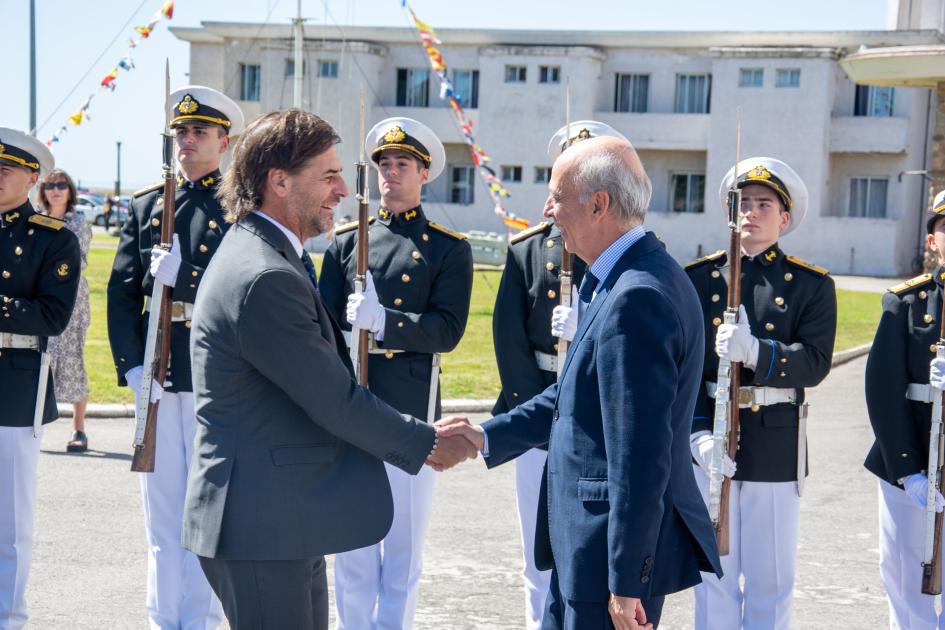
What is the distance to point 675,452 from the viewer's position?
3.69 metres

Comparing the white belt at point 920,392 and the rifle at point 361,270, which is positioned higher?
the rifle at point 361,270

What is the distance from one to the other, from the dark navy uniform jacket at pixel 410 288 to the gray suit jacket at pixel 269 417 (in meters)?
2.22

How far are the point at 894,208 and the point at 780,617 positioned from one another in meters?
42.9

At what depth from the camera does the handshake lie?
4238 mm

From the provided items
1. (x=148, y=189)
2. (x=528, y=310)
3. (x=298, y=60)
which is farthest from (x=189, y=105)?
(x=298, y=60)

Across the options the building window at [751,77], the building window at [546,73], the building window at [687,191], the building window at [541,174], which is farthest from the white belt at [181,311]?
the building window at [687,191]

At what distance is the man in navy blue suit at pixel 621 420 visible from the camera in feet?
11.5

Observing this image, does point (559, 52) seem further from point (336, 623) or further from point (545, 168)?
point (336, 623)

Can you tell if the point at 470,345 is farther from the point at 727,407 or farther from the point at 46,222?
the point at 727,407

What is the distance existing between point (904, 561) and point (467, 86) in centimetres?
4489

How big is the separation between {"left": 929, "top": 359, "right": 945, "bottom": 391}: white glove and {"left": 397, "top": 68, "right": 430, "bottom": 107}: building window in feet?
147

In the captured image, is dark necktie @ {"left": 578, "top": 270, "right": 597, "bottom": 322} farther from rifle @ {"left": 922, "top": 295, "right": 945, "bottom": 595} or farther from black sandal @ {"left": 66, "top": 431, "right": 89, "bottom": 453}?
black sandal @ {"left": 66, "top": 431, "right": 89, "bottom": 453}

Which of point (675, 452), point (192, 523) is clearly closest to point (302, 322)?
point (192, 523)

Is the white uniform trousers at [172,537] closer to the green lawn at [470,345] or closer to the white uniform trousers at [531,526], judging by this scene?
the white uniform trousers at [531,526]
